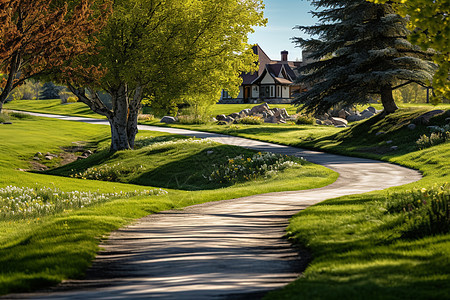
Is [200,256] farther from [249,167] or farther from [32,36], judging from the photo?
[249,167]

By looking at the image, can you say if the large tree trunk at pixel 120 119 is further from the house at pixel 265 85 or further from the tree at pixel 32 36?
the house at pixel 265 85

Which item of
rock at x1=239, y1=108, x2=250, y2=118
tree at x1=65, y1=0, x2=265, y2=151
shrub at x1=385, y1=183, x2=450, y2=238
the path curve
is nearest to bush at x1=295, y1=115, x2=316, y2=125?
rock at x1=239, y1=108, x2=250, y2=118

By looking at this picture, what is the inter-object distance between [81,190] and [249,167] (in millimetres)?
7696

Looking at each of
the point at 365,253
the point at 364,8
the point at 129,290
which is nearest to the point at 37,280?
the point at 129,290

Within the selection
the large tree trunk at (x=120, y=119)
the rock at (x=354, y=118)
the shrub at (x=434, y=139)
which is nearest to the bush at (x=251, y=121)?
the rock at (x=354, y=118)

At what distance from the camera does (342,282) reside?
5.74 metres

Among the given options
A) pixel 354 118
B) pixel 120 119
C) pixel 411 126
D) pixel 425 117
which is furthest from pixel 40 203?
pixel 354 118

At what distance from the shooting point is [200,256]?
7.51 metres

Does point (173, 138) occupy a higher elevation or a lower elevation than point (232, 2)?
lower

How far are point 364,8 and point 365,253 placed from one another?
27.8m

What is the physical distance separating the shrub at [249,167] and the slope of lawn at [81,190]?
55cm

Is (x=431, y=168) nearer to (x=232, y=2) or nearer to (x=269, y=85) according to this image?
(x=232, y=2)

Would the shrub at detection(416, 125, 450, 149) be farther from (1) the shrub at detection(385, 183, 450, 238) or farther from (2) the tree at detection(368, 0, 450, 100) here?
(2) the tree at detection(368, 0, 450, 100)

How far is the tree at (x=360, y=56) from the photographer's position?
30.0 meters
